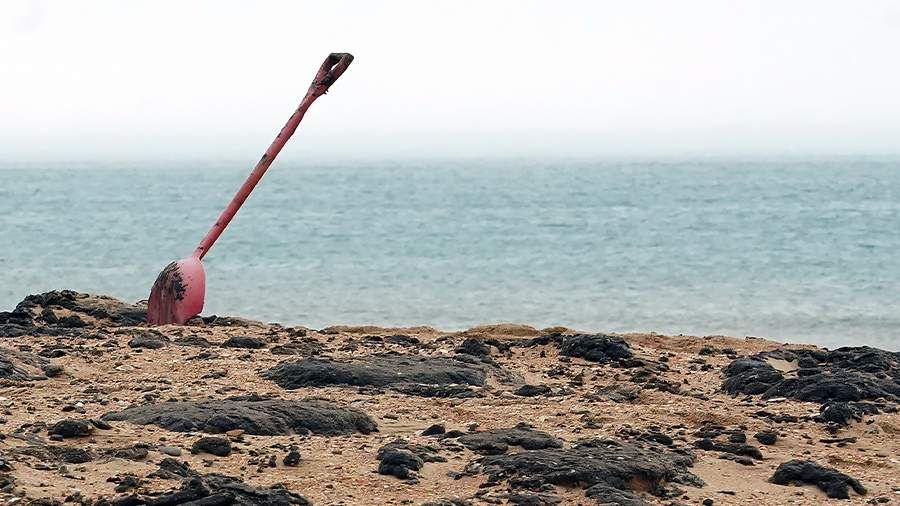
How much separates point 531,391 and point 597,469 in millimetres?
2045

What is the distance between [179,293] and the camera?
10.3 metres

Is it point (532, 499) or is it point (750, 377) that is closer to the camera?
point (532, 499)

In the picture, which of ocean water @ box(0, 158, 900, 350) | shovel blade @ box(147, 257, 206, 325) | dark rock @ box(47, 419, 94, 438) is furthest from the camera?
ocean water @ box(0, 158, 900, 350)

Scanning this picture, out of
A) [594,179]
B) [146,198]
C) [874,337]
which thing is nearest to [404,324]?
[874,337]

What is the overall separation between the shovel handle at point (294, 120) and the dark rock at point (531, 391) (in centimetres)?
282

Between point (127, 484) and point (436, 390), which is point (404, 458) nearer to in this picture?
point (127, 484)

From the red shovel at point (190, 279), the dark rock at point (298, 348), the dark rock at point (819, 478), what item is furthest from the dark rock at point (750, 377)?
the red shovel at point (190, 279)

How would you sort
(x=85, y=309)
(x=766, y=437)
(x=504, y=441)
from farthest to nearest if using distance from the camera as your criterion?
1. (x=85, y=309)
2. (x=766, y=437)
3. (x=504, y=441)

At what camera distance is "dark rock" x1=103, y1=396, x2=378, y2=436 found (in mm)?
6641

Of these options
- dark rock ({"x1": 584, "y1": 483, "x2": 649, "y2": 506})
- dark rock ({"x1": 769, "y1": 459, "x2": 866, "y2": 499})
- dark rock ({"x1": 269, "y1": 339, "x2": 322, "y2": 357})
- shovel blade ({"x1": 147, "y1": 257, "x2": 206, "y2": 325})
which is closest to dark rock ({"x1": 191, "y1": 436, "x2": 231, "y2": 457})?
dark rock ({"x1": 584, "y1": 483, "x2": 649, "y2": 506})

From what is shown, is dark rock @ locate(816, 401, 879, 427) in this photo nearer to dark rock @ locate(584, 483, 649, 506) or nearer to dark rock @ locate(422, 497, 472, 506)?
dark rock @ locate(584, 483, 649, 506)

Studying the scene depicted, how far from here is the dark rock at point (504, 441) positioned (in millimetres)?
6398

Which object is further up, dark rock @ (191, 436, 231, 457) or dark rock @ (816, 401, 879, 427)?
dark rock @ (191, 436, 231, 457)

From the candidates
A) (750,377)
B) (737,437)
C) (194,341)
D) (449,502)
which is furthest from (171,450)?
(750,377)
